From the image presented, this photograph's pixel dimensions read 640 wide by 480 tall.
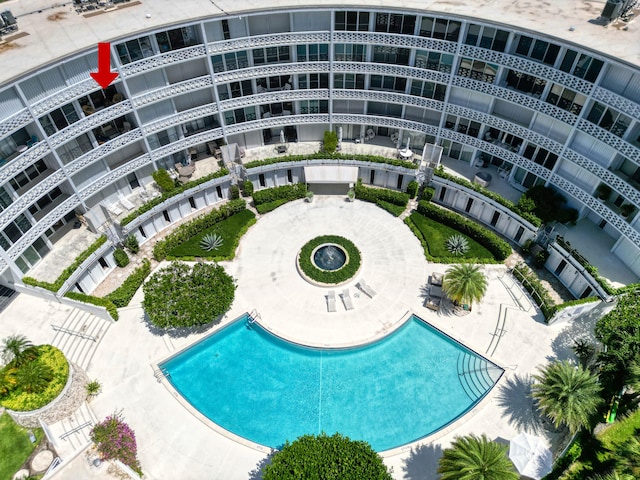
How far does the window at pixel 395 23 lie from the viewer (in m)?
47.7

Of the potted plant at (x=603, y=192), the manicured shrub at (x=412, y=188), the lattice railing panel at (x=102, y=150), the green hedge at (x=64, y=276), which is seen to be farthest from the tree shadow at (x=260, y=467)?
the potted plant at (x=603, y=192)

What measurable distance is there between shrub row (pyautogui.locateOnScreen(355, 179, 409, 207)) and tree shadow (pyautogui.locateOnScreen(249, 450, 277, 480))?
3016cm

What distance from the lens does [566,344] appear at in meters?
41.6

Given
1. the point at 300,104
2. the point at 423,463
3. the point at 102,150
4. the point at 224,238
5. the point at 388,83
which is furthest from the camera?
the point at 300,104

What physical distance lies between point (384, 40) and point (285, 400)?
37.2 m

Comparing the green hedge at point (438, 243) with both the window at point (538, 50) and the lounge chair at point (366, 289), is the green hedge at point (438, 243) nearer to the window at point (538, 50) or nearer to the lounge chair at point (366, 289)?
the lounge chair at point (366, 289)

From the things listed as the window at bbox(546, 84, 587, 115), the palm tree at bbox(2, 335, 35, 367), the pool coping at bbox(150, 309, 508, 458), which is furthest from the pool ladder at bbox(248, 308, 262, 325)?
the window at bbox(546, 84, 587, 115)

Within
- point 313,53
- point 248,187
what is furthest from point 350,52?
point 248,187

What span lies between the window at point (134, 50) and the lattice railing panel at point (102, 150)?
22.7ft

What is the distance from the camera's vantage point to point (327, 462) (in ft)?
100.0

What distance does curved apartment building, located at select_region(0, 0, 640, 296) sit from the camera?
40219mm

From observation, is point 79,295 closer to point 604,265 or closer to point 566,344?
point 566,344

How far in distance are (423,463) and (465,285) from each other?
51.2 ft

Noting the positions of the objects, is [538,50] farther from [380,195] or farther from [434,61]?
[380,195]
